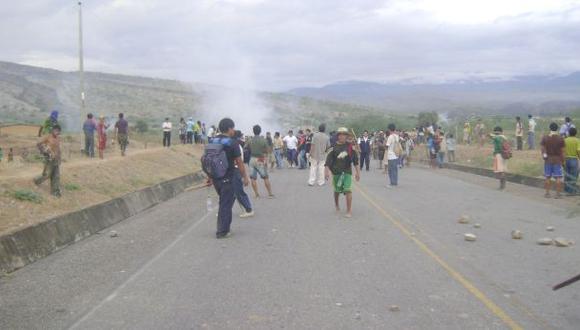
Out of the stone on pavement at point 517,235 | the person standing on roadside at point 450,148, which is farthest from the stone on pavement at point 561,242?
the person standing on roadside at point 450,148

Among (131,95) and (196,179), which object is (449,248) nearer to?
(196,179)

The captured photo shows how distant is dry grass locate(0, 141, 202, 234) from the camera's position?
11618mm

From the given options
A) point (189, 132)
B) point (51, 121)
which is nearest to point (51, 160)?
point (51, 121)

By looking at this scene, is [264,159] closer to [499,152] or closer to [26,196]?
[26,196]

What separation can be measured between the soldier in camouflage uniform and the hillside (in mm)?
38636

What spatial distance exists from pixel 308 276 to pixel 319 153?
12.8 metres

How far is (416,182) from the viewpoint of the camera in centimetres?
2241

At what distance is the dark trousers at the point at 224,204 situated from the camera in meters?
10.9

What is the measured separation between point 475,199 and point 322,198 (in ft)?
12.8

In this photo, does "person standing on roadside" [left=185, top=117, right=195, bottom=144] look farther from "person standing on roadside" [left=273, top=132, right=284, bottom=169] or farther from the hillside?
the hillside

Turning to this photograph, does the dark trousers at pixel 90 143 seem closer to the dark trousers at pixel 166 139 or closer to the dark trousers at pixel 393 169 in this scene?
the dark trousers at pixel 166 139

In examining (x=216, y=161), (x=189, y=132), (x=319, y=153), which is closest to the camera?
(x=216, y=161)

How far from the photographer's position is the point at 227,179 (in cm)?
1105

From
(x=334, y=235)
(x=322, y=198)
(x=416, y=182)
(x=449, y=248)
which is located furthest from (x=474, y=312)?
(x=416, y=182)
